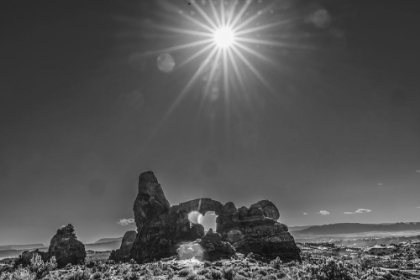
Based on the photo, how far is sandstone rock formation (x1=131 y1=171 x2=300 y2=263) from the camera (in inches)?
1937

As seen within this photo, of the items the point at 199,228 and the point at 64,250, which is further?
the point at 199,228

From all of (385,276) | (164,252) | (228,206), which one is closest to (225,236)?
(228,206)

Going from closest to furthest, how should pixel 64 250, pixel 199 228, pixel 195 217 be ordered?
pixel 64 250 → pixel 199 228 → pixel 195 217

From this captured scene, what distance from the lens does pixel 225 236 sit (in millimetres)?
54781

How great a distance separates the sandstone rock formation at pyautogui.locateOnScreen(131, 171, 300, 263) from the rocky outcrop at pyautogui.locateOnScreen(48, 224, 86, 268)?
43.4 ft

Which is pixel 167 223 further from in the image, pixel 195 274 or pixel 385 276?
pixel 385 276

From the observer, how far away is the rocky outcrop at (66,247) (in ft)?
192

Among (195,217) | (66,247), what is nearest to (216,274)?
(195,217)

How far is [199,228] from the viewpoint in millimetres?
63375

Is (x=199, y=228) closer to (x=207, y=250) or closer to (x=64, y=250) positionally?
(x=207, y=250)

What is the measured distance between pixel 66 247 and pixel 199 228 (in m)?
32.8

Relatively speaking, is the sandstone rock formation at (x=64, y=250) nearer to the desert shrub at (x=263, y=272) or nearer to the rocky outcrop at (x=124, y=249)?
the rocky outcrop at (x=124, y=249)

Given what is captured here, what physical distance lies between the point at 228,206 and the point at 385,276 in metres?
40.4

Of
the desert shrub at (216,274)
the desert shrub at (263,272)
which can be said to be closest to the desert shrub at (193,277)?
the desert shrub at (216,274)
